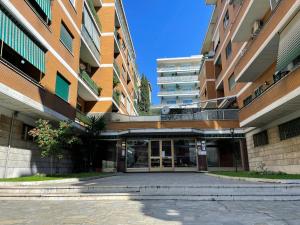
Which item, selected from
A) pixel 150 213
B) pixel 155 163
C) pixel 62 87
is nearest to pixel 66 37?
pixel 62 87

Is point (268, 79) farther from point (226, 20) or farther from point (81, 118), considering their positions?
point (81, 118)

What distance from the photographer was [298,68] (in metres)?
10.3

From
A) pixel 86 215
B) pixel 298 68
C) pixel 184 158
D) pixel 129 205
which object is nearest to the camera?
pixel 86 215

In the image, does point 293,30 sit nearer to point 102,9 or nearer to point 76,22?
point 76,22

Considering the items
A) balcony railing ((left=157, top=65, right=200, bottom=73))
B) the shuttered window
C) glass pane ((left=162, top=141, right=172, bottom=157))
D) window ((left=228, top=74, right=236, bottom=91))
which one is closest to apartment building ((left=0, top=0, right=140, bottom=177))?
glass pane ((left=162, top=141, right=172, bottom=157))

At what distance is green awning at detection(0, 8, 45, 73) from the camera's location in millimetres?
10586

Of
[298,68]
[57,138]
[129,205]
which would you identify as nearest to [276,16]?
[298,68]

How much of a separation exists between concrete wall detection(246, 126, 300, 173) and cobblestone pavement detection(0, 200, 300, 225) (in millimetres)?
6899

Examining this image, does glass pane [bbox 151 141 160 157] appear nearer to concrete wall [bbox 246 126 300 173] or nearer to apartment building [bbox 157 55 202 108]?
concrete wall [bbox 246 126 300 173]

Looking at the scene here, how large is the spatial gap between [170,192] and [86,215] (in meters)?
3.06

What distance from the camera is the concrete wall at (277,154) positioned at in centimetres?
1262

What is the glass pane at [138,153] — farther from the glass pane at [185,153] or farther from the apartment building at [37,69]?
the apartment building at [37,69]

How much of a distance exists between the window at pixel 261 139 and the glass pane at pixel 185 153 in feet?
17.0

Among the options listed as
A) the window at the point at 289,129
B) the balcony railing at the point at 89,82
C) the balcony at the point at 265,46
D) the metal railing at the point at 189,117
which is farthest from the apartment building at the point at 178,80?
the window at the point at 289,129
